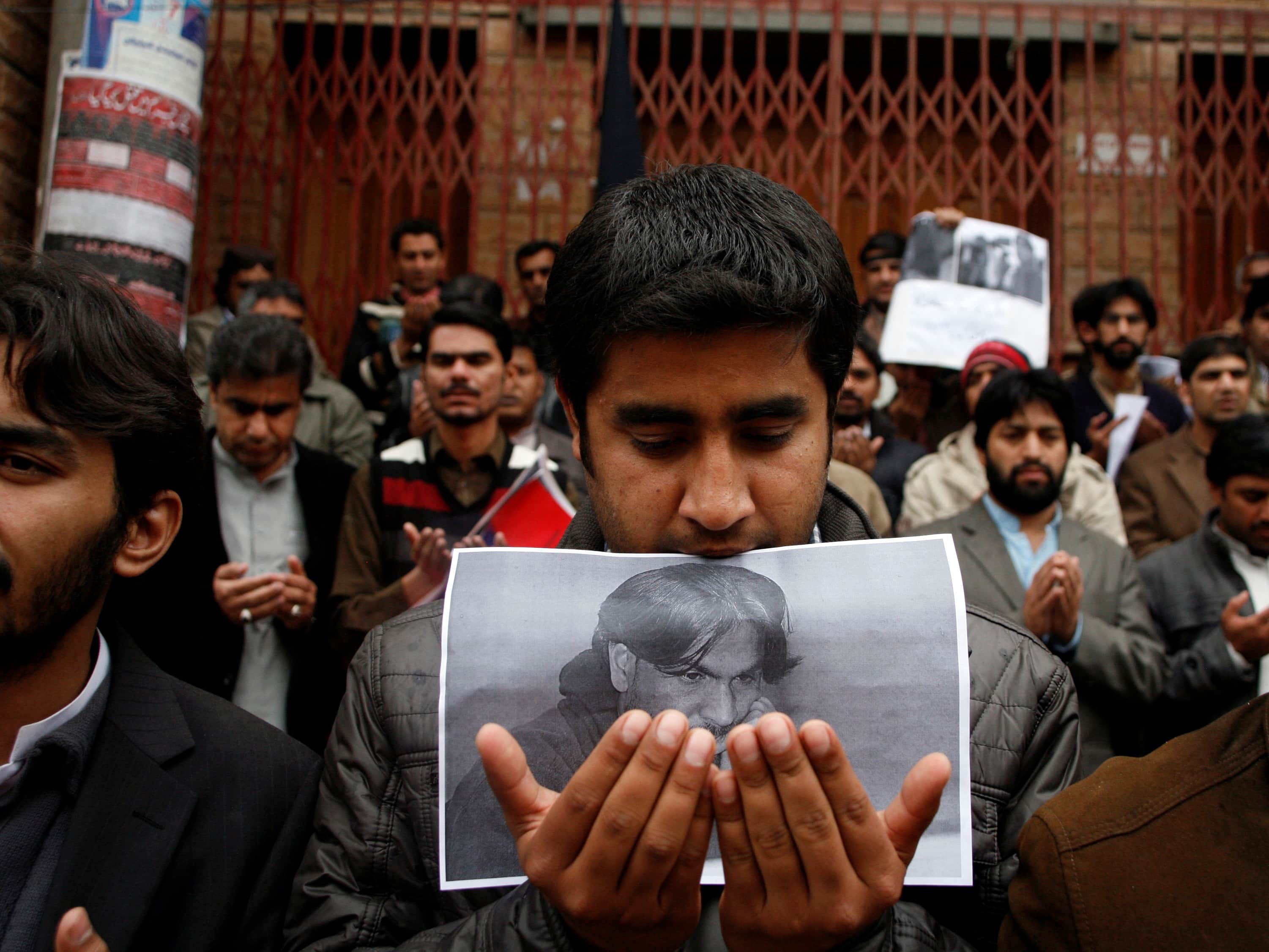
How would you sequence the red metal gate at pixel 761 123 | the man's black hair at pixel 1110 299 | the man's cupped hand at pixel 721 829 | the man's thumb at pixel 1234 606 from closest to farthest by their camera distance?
the man's cupped hand at pixel 721 829
the man's thumb at pixel 1234 606
the man's black hair at pixel 1110 299
the red metal gate at pixel 761 123

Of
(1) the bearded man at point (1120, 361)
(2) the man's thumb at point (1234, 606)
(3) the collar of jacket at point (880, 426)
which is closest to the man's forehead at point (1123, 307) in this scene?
(1) the bearded man at point (1120, 361)

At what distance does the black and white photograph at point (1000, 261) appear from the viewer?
4.90m

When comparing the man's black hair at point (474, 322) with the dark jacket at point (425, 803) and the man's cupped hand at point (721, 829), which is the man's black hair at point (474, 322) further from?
the man's cupped hand at point (721, 829)

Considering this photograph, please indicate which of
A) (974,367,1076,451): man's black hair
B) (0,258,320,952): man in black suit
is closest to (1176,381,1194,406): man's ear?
Result: (974,367,1076,451): man's black hair

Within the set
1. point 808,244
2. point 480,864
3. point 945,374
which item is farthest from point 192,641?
point 945,374

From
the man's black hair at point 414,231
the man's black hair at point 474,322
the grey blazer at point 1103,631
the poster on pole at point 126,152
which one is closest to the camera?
the grey blazer at point 1103,631

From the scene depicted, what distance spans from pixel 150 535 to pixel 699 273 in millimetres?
941

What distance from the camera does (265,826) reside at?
4.87 feet

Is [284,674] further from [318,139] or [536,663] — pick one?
[318,139]

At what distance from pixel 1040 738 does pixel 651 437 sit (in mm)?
628

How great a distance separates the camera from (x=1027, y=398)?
11.7ft

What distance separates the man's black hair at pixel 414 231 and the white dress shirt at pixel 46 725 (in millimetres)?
3838

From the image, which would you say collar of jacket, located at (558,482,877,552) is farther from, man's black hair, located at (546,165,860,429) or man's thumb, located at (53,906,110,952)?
man's thumb, located at (53,906,110,952)

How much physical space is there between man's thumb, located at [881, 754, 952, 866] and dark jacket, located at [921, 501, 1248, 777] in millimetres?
1898
